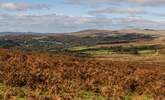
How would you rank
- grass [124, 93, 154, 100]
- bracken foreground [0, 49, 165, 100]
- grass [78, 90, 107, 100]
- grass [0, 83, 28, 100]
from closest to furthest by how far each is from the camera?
grass [0, 83, 28, 100] → bracken foreground [0, 49, 165, 100] → grass [78, 90, 107, 100] → grass [124, 93, 154, 100]

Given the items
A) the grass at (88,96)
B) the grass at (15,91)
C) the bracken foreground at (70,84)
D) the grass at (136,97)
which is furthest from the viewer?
the grass at (136,97)

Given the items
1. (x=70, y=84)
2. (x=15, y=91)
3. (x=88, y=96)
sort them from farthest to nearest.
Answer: (x=70, y=84), (x=88, y=96), (x=15, y=91)

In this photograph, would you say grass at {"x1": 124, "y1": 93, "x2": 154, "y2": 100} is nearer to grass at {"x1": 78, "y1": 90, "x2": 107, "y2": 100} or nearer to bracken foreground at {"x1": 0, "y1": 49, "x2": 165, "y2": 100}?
bracken foreground at {"x1": 0, "y1": 49, "x2": 165, "y2": 100}

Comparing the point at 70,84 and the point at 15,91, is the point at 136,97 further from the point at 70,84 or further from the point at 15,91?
the point at 15,91

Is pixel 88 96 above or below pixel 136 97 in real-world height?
above

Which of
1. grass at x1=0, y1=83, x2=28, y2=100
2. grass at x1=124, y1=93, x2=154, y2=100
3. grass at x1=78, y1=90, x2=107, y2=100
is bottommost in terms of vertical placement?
grass at x1=124, y1=93, x2=154, y2=100

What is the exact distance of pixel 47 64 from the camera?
22.5 m

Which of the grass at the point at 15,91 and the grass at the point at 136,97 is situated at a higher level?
the grass at the point at 15,91

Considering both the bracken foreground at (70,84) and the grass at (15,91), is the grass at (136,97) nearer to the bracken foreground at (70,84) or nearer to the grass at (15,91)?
the bracken foreground at (70,84)

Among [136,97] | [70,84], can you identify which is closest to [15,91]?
[70,84]

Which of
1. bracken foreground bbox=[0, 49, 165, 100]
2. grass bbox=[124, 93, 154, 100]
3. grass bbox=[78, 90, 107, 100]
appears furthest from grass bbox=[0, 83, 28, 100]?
grass bbox=[124, 93, 154, 100]

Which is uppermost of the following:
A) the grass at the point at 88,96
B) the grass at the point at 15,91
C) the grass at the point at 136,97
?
the grass at the point at 15,91

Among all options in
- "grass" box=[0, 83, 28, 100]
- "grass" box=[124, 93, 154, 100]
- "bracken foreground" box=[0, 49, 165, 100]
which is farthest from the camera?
"grass" box=[124, 93, 154, 100]

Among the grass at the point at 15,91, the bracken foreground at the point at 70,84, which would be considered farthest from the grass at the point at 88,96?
the grass at the point at 15,91
